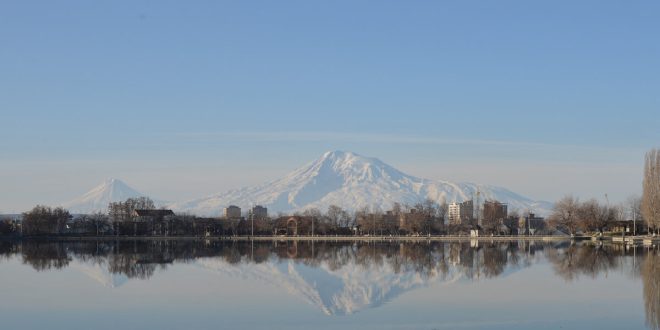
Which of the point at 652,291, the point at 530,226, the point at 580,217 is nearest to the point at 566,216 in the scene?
the point at 580,217

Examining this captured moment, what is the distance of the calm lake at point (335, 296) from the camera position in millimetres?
18484

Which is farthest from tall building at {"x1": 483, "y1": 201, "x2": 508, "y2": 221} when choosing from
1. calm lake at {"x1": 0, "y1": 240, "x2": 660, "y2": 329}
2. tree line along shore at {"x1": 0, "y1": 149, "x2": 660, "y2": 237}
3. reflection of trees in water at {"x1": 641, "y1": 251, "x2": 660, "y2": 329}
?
calm lake at {"x1": 0, "y1": 240, "x2": 660, "y2": 329}

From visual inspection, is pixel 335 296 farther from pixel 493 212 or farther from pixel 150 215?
pixel 150 215

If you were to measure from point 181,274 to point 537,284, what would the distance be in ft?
42.1

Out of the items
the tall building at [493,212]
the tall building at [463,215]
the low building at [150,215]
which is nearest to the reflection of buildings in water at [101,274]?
the low building at [150,215]

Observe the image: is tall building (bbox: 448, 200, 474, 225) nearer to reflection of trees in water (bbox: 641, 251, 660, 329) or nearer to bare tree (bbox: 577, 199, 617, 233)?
bare tree (bbox: 577, 199, 617, 233)

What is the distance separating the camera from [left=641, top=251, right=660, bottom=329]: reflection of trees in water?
18.5 m

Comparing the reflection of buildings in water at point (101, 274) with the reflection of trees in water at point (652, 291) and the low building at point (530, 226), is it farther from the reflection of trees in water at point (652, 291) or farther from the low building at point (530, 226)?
the low building at point (530, 226)

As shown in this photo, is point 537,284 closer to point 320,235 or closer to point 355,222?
point 320,235

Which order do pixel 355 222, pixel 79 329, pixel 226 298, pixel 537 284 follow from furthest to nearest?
1. pixel 355 222
2. pixel 537 284
3. pixel 226 298
4. pixel 79 329

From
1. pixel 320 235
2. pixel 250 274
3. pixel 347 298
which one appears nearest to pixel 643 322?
pixel 347 298

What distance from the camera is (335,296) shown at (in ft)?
79.2

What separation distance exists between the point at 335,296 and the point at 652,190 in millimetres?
49959

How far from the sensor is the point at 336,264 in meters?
39.8
